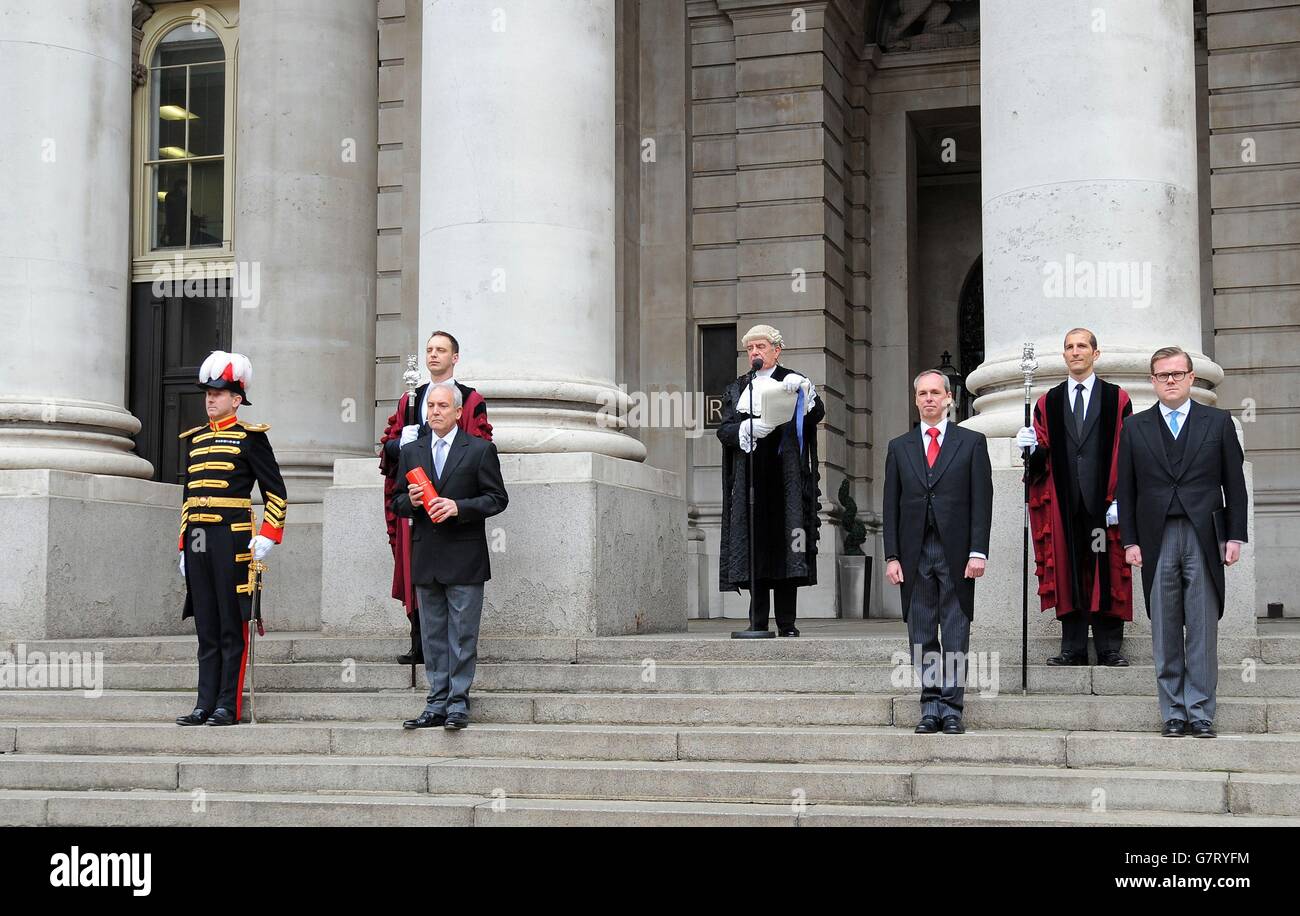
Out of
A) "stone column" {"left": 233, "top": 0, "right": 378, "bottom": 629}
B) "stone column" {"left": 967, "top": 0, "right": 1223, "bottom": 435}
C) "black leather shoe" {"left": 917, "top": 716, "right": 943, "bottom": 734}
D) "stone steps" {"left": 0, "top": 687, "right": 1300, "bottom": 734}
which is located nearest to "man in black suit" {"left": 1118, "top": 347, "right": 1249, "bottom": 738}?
"stone steps" {"left": 0, "top": 687, "right": 1300, "bottom": 734}

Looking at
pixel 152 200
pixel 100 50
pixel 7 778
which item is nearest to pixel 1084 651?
pixel 7 778

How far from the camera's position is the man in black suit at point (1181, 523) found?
30.1ft

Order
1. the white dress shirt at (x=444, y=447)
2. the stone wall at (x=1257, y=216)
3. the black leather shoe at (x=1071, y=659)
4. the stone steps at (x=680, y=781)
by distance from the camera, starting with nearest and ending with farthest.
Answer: the stone steps at (x=680, y=781), the black leather shoe at (x=1071, y=659), the white dress shirt at (x=444, y=447), the stone wall at (x=1257, y=216)

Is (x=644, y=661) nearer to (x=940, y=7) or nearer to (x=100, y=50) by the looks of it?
(x=100, y=50)

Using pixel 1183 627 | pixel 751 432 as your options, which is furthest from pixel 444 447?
pixel 1183 627

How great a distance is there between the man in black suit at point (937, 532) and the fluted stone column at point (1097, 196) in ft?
4.37

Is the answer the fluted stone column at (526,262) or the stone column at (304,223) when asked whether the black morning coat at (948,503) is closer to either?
the fluted stone column at (526,262)

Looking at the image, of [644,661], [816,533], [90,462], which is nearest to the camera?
[644,661]

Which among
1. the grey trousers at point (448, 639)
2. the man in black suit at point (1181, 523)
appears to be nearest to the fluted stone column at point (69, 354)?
the grey trousers at point (448, 639)

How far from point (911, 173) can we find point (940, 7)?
7.44 ft

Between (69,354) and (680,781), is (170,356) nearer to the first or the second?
(69,354)

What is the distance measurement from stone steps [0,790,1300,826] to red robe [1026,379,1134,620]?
211 centimetres

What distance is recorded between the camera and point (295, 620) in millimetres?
16562

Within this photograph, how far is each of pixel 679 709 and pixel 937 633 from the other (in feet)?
5.28
